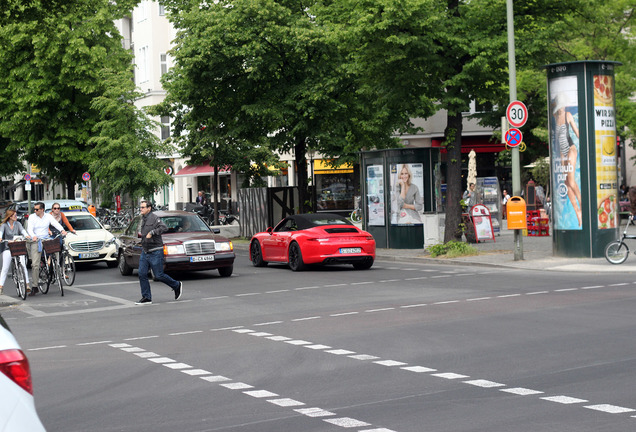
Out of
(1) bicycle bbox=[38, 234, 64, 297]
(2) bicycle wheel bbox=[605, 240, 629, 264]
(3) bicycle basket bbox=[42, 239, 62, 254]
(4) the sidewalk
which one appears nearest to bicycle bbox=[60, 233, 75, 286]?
(1) bicycle bbox=[38, 234, 64, 297]

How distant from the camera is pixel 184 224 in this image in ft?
77.4

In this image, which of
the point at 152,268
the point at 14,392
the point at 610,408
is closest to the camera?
the point at 14,392

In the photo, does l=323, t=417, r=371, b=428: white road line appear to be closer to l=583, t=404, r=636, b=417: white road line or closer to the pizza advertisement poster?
l=583, t=404, r=636, b=417: white road line

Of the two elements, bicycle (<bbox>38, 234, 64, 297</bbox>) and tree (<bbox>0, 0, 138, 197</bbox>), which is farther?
tree (<bbox>0, 0, 138, 197</bbox>)

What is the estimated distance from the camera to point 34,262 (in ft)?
69.0

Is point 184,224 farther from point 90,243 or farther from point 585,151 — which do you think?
point 585,151

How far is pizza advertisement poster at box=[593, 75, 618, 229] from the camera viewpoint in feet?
76.5

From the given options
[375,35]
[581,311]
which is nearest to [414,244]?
[375,35]

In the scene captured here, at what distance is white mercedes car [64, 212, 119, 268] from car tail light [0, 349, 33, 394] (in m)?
24.4

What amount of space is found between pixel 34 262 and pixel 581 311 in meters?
11.7

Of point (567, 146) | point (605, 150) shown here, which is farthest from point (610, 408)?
point (605, 150)

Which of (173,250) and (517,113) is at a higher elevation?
(517,113)

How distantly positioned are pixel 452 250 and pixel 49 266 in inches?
404

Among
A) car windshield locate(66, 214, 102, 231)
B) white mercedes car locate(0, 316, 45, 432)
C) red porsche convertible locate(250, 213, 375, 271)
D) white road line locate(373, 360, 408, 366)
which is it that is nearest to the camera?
white mercedes car locate(0, 316, 45, 432)
